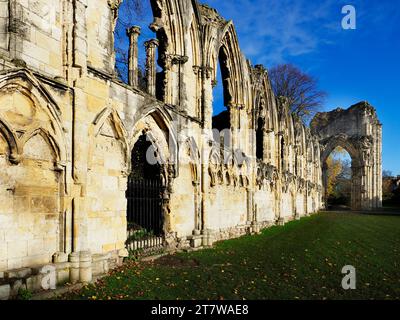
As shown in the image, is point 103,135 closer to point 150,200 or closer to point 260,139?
point 150,200

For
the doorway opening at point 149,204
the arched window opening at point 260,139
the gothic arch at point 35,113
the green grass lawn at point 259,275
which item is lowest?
the green grass lawn at point 259,275

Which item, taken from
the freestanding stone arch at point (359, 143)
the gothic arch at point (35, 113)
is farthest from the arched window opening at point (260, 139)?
the freestanding stone arch at point (359, 143)

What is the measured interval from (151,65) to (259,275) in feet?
18.2

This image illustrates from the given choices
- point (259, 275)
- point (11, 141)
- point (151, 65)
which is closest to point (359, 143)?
point (151, 65)

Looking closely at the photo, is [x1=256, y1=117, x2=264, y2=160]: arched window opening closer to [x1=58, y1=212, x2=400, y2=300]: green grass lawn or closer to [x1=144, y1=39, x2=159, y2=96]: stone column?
[x1=58, y1=212, x2=400, y2=300]: green grass lawn

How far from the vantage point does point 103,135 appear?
711 cm

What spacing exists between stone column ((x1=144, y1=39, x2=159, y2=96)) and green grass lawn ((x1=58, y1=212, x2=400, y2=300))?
4063 mm

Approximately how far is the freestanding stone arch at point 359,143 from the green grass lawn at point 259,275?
3016 cm

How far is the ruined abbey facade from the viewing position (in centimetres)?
531

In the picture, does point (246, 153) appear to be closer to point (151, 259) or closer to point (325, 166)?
point (151, 259)

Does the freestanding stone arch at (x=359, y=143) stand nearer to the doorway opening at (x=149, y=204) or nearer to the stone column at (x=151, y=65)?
the doorway opening at (x=149, y=204)

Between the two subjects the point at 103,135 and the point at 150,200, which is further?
the point at 150,200

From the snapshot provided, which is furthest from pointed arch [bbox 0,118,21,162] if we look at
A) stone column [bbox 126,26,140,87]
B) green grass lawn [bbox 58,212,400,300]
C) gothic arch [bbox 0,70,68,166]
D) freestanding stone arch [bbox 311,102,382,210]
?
freestanding stone arch [bbox 311,102,382,210]

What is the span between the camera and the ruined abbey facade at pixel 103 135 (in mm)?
5310
